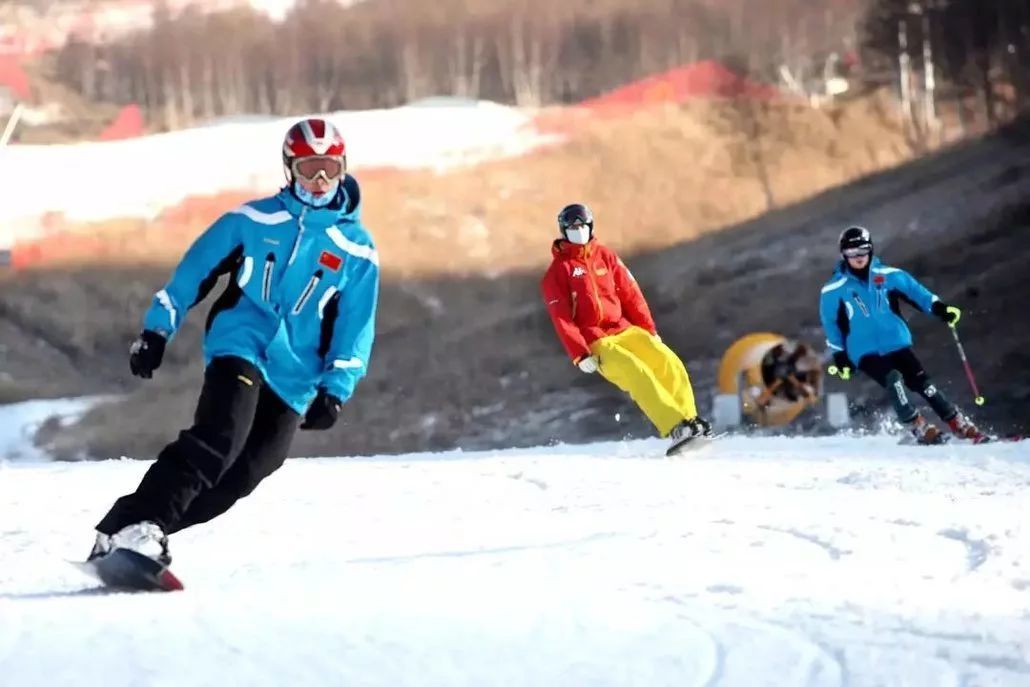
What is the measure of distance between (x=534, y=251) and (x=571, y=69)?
1.61 meters

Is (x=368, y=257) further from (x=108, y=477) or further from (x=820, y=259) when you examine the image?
(x=820, y=259)

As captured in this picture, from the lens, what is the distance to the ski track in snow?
73.2 inches

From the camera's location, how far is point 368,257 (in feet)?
9.70

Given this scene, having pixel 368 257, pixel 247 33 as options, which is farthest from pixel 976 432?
pixel 247 33

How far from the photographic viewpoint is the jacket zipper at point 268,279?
2.84 meters

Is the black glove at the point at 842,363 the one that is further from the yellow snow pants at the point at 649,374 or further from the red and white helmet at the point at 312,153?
the red and white helmet at the point at 312,153

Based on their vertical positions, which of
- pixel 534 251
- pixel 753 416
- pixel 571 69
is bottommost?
pixel 753 416

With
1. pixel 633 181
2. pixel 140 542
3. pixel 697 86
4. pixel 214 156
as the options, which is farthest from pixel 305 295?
pixel 697 86

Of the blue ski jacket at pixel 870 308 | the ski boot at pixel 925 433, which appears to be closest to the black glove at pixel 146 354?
the ski boot at pixel 925 433

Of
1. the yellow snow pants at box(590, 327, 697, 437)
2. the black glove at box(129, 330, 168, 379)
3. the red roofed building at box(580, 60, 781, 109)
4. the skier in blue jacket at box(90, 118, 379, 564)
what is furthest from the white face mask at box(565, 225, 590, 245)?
the red roofed building at box(580, 60, 781, 109)

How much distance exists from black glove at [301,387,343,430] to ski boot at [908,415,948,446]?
3.99 m

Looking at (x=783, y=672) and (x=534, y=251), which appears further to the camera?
(x=534, y=251)

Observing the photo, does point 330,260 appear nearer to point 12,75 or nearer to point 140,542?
point 140,542

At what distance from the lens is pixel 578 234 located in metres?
6.03
